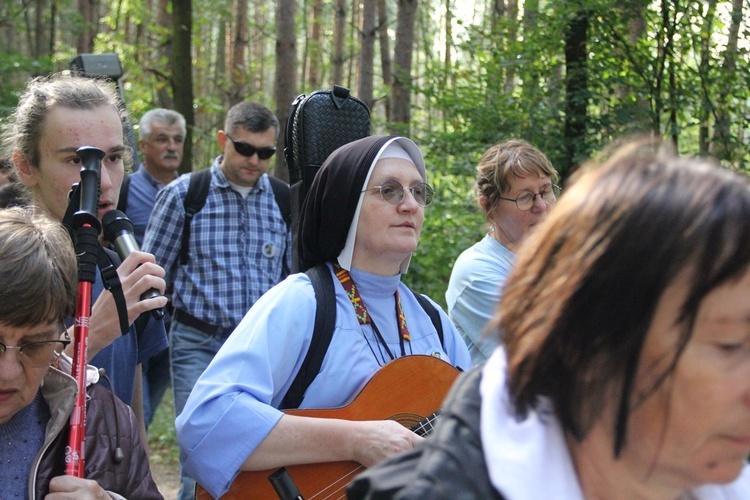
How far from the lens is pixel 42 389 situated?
2.47 m

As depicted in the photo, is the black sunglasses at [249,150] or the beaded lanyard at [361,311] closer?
the beaded lanyard at [361,311]

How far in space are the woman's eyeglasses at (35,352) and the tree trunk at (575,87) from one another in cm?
636

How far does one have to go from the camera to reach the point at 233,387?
2697mm

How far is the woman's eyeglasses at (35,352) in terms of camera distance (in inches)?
89.4

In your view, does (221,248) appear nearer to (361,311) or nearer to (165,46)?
(361,311)

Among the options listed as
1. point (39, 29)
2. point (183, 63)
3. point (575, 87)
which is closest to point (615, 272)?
point (575, 87)

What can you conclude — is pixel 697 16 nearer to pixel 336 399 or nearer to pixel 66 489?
pixel 336 399

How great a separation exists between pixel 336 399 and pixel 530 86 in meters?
6.27

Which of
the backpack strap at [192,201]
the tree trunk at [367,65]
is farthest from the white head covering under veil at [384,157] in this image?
the tree trunk at [367,65]

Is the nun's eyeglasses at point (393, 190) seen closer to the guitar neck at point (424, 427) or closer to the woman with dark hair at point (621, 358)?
the guitar neck at point (424, 427)

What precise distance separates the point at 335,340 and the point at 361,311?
7.1 inches

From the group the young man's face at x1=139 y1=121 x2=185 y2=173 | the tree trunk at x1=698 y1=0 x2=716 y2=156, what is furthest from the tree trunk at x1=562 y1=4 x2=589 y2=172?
the young man's face at x1=139 y1=121 x2=185 y2=173

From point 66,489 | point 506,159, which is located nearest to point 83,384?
point 66,489

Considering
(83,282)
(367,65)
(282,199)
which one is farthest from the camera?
(367,65)
